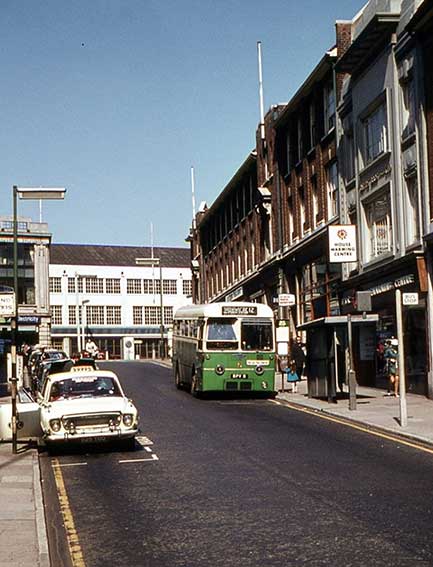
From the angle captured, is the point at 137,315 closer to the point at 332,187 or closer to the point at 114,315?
the point at 114,315

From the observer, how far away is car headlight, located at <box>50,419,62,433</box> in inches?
647

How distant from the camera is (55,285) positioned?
102750 mm

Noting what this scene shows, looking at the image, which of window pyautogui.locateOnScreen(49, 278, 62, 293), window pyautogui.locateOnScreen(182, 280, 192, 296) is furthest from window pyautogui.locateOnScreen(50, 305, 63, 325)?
window pyautogui.locateOnScreen(182, 280, 192, 296)

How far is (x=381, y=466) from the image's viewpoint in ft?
46.5

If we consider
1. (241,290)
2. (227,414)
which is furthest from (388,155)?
(241,290)

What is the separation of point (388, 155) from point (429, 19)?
524cm

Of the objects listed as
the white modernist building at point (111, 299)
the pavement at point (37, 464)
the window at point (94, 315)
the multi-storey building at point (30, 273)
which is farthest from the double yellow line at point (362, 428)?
the window at point (94, 315)

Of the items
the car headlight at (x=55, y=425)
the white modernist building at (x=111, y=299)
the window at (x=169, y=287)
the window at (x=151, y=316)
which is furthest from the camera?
the window at (x=169, y=287)

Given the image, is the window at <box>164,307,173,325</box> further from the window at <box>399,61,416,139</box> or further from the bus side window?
the window at <box>399,61,416,139</box>

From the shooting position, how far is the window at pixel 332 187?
3678cm

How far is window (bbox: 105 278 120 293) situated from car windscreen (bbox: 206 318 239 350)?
3107 inches

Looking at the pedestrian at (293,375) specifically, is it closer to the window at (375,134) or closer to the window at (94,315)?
the window at (375,134)

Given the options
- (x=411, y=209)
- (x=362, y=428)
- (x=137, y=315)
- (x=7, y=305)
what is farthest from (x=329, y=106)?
(x=137, y=315)

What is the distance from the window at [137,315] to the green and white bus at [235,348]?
76409 mm
